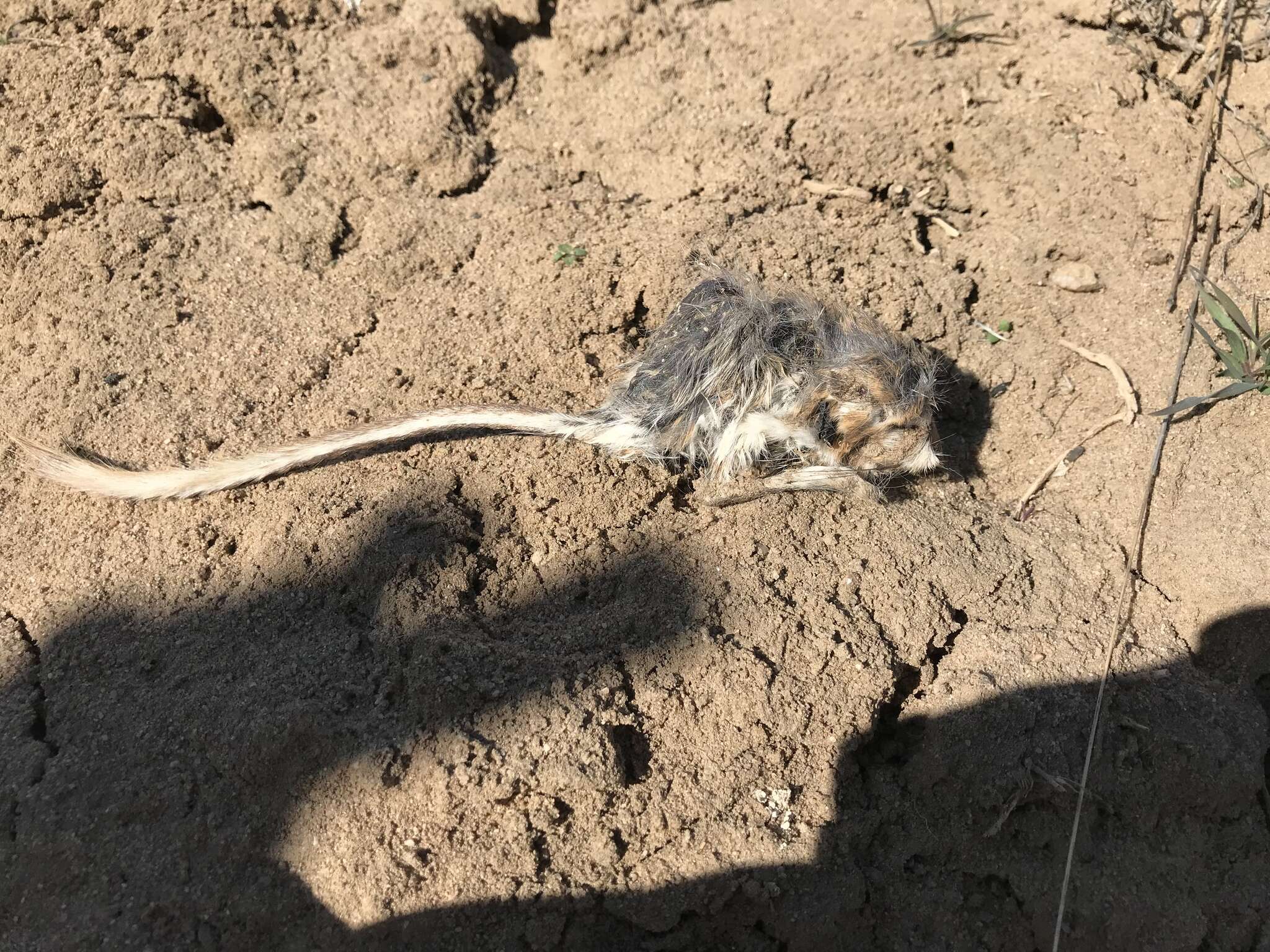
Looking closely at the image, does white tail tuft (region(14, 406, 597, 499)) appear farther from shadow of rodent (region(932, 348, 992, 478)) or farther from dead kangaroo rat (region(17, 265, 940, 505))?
shadow of rodent (region(932, 348, 992, 478))

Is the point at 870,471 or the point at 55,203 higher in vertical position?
the point at 55,203

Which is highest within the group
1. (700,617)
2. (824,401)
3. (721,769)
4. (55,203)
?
(55,203)

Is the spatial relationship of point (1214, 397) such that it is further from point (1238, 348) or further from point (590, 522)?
point (590, 522)

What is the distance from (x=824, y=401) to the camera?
9.20ft

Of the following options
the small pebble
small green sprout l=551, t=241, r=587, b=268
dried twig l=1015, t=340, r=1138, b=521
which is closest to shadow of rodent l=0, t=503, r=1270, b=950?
dried twig l=1015, t=340, r=1138, b=521

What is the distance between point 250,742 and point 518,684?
672 mm

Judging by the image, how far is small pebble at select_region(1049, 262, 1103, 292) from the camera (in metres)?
3.12

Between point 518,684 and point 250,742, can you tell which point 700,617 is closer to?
point 518,684

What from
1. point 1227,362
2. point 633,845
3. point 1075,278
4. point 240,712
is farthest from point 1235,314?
point 240,712

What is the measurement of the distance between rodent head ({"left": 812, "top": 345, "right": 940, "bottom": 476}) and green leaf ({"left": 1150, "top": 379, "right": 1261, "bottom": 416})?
2.55 feet

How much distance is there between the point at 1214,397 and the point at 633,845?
237 centimetres

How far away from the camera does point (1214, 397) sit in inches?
111

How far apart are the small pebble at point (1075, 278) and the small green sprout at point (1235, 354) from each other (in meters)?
0.38

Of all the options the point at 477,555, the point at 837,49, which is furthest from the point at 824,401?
the point at 837,49
